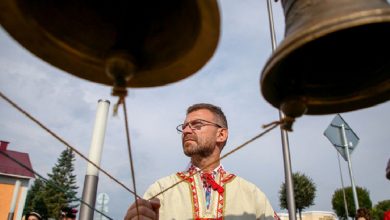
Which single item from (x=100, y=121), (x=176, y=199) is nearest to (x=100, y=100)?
(x=100, y=121)

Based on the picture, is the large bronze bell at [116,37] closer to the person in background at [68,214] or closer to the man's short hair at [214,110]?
the man's short hair at [214,110]

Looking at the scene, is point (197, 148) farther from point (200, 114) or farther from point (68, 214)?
point (68, 214)

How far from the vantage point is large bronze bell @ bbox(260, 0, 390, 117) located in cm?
133

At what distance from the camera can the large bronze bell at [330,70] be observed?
133 centimetres

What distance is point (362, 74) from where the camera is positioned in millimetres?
1436

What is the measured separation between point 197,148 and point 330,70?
1.81 metres

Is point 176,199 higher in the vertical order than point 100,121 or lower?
lower

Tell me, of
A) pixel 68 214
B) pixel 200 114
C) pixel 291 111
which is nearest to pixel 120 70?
pixel 291 111

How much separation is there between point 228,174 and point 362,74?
1.93 m

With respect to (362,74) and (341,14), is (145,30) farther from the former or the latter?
(362,74)

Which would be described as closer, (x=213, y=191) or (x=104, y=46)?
(x=104, y=46)

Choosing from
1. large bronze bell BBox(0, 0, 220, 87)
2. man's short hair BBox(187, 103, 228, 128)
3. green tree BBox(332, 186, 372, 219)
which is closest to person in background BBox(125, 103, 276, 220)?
man's short hair BBox(187, 103, 228, 128)

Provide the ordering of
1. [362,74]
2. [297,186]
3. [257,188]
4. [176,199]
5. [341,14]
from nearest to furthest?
[341,14]
[362,74]
[176,199]
[257,188]
[297,186]

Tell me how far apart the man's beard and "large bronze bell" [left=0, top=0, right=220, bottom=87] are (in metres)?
1.98
